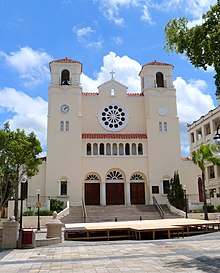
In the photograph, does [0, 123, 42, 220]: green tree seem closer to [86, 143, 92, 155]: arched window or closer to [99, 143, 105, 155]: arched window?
[86, 143, 92, 155]: arched window

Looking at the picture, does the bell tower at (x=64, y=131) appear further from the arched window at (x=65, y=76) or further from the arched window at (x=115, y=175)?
the arched window at (x=115, y=175)

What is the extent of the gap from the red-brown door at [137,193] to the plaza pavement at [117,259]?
21.5m

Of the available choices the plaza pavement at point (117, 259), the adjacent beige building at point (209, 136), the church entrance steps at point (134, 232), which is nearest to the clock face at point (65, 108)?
the adjacent beige building at point (209, 136)

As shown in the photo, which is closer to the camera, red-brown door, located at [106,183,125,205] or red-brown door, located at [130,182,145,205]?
red-brown door, located at [106,183,125,205]

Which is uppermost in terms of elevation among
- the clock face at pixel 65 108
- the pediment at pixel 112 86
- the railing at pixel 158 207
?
the pediment at pixel 112 86

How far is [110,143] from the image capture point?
1416 inches

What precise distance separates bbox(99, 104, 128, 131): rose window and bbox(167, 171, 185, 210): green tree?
920 cm

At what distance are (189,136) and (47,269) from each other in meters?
43.1

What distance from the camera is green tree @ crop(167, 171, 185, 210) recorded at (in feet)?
104

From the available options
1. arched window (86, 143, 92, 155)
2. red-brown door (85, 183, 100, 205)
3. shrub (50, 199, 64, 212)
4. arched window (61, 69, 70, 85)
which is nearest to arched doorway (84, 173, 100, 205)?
red-brown door (85, 183, 100, 205)

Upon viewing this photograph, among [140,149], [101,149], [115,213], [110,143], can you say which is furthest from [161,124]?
[115,213]

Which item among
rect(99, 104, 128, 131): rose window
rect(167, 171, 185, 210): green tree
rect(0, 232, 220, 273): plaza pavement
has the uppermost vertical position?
rect(99, 104, 128, 131): rose window

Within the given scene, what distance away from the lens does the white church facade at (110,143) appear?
34.7m

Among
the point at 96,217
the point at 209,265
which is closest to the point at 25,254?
the point at 209,265
